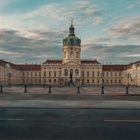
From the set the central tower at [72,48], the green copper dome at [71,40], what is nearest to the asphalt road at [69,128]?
the central tower at [72,48]

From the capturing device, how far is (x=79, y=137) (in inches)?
379

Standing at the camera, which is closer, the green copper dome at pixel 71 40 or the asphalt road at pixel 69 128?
the asphalt road at pixel 69 128

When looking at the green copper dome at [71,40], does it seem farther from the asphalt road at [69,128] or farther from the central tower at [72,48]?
the asphalt road at [69,128]

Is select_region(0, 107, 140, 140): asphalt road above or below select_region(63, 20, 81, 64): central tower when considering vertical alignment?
below

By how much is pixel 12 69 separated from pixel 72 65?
32084 millimetres

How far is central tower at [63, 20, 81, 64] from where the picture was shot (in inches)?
7604

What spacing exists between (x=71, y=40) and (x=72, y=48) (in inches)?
175

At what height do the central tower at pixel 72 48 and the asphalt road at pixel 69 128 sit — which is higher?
the central tower at pixel 72 48

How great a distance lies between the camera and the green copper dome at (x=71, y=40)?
193875 millimetres

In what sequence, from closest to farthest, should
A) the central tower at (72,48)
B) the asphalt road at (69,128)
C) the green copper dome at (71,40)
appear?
1. the asphalt road at (69,128)
2. the central tower at (72,48)
3. the green copper dome at (71,40)

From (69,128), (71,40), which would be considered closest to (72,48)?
(71,40)

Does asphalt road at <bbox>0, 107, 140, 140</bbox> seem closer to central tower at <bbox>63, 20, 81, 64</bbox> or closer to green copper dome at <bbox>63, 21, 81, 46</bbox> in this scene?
central tower at <bbox>63, 20, 81, 64</bbox>

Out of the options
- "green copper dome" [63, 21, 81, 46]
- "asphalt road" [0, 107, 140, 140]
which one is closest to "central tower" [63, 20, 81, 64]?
"green copper dome" [63, 21, 81, 46]

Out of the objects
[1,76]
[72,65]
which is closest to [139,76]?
[72,65]
